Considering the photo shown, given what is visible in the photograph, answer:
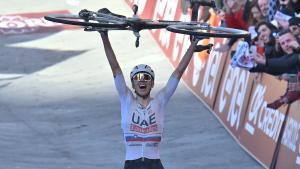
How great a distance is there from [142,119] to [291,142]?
14.9 feet

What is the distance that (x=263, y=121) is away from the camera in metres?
13.8

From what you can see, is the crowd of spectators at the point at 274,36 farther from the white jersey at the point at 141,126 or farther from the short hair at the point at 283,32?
the white jersey at the point at 141,126

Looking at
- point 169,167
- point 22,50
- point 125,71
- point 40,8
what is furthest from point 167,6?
point 169,167

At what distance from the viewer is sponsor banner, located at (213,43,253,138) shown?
1495cm

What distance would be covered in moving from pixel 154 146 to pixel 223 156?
6047 mm

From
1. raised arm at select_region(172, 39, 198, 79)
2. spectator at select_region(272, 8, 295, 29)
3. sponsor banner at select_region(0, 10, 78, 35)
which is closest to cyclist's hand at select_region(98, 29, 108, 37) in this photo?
raised arm at select_region(172, 39, 198, 79)

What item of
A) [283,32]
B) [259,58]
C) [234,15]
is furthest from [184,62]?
[234,15]

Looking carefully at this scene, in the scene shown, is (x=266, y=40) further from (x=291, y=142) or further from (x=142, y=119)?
(x=142, y=119)

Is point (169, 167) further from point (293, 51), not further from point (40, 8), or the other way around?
point (40, 8)

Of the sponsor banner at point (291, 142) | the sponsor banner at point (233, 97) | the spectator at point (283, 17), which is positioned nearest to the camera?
the sponsor banner at point (291, 142)

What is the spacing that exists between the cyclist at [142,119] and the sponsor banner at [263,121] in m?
4.66

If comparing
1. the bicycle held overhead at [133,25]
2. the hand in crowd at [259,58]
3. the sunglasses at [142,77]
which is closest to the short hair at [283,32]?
the hand in crowd at [259,58]

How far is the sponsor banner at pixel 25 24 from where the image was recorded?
24906mm

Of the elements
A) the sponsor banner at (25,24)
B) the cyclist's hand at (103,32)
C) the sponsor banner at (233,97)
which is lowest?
the sponsor banner at (25,24)
